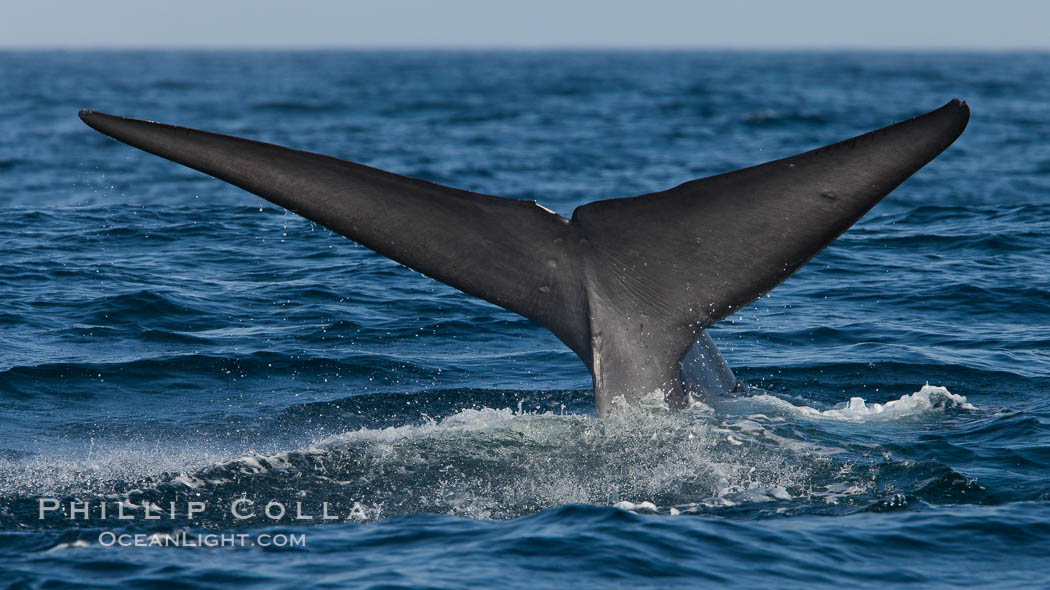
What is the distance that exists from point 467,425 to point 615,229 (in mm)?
2386

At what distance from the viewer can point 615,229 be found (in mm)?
6863

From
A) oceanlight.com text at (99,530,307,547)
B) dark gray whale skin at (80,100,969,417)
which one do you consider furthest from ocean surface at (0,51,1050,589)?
dark gray whale skin at (80,100,969,417)

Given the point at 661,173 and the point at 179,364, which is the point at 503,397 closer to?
the point at 179,364

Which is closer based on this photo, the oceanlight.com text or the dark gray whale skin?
the dark gray whale skin

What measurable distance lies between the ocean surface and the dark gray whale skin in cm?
75

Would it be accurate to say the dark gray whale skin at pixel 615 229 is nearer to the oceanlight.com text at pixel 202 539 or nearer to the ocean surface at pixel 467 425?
the ocean surface at pixel 467 425

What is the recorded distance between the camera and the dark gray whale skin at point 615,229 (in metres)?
6.03

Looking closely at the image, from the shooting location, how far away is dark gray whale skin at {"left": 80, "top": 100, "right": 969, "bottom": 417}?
6.03 meters

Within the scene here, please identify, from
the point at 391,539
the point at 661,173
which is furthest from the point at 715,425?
the point at 661,173

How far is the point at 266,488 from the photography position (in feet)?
23.7

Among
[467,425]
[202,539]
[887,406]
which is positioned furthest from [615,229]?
[887,406]

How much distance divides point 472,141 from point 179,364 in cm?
2382

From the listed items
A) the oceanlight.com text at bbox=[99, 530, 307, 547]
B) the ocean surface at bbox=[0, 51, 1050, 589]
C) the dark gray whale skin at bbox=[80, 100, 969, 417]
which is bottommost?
the oceanlight.com text at bbox=[99, 530, 307, 547]

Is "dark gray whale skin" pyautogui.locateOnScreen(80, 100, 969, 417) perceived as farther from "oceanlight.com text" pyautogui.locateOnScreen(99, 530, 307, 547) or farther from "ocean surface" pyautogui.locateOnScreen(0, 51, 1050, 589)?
"oceanlight.com text" pyautogui.locateOnScreen(99, 530, 307, 547)
